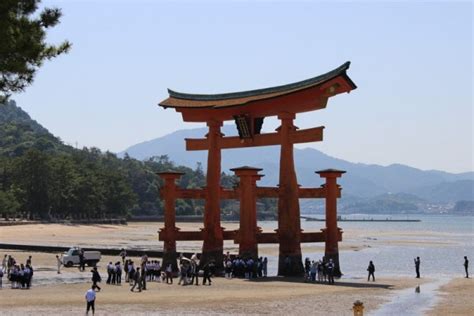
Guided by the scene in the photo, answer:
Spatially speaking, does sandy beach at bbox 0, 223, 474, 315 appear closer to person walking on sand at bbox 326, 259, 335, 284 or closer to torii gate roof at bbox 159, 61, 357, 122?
person walking on sand at bbox 326, 259, 335, 284

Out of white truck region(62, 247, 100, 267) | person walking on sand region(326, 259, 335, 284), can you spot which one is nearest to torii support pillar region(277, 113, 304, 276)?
person walking on sand region(326, 259, 335, 284)

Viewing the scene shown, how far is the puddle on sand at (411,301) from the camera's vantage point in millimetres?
26003

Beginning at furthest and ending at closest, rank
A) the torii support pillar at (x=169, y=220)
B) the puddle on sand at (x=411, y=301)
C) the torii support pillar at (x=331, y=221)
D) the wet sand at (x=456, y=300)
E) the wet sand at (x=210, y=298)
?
the torii support pillar at (x=169, y=220), the torii support pillar at (x=331, y=221), the wet sand at (x=456, y=300), the puddle on sand at (x=411, y=301), the wet sand at (x=210, y=298)

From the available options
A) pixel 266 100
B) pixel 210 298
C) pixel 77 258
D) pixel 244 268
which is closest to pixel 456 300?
pixel 210 298

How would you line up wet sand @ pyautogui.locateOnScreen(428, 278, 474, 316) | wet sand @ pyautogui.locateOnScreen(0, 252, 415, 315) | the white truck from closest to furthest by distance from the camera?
wet sand @ pyautogui.locateOnScreen(0, 252, 415, 315)
wet sand @ pyautogui.locateOnScreen(428, 278, 474, 316)
the white truck

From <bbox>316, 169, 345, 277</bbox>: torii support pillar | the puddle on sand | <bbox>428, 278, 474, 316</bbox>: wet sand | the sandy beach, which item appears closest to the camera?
the sandy beach

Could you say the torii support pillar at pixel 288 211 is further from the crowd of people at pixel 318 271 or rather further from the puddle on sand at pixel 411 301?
the puddle on sand at pixel 411 301

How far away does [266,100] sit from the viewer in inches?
1565

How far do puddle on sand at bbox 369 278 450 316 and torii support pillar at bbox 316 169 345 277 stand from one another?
5.68 metres

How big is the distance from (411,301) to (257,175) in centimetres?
1349

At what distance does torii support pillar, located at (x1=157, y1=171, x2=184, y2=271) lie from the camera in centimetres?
4200

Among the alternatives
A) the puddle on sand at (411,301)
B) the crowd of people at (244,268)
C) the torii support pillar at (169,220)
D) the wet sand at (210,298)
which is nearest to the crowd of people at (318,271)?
the wet sand at (210,298)

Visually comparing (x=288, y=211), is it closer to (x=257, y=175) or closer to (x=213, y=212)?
(x=257, y=175)

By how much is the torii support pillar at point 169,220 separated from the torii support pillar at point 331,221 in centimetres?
855
